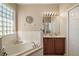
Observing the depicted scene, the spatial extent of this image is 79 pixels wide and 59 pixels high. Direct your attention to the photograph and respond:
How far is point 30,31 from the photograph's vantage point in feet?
6.16

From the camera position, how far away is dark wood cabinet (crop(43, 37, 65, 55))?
6.17 feet

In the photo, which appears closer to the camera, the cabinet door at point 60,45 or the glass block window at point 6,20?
the glass block window at point 6,20

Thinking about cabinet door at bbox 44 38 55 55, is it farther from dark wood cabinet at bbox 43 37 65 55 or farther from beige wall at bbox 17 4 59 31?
beige wall at bbox 17 4 59 31

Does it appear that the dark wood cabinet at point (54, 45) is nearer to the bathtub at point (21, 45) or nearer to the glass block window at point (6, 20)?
the bathtub at point (21, 45)

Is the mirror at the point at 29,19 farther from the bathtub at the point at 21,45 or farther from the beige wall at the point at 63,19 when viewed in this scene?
the beige wall at the point at 63,19

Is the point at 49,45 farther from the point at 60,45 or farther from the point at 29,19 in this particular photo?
the point at 29,19

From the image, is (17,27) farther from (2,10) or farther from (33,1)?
(33,1)

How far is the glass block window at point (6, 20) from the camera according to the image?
5.90 ft

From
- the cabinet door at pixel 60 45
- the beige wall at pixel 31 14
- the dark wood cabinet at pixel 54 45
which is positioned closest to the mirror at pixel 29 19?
the beige wall at pixel 31 14

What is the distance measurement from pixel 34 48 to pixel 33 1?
29.2 inches

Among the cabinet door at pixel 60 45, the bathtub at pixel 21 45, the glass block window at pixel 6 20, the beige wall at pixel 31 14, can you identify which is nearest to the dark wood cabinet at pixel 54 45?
the cabinet door at pixel 60 45

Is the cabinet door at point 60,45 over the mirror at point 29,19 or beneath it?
beneath

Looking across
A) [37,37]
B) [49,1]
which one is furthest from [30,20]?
[49,1]

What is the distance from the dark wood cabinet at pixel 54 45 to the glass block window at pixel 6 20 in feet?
1.84
